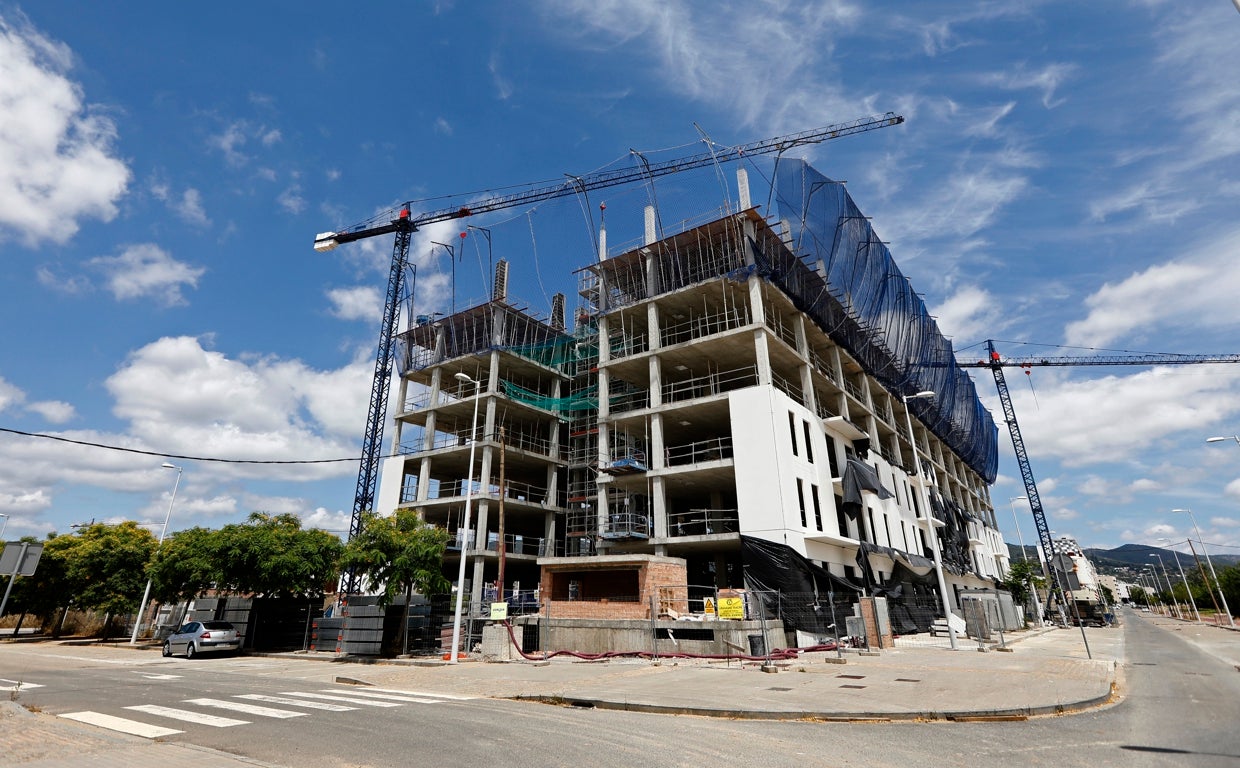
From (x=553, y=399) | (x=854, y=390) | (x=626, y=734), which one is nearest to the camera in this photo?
(x=626, y=734)

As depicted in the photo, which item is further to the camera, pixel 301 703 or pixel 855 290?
pixel 855 290

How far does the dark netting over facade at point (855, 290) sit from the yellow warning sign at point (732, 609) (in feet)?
67.9

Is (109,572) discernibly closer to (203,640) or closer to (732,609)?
(203,640)

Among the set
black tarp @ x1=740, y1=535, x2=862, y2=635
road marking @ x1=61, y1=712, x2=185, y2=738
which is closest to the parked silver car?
road marking @ x1=61, y1=712, x2=185, y2=738

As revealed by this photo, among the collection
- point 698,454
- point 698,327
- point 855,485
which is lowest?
point 855,485

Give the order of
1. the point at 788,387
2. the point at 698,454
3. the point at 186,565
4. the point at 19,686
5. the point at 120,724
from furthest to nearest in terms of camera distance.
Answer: the point at 698,454
the point at 788,387
the point at 186,565
the point at 19,686
the point at 120,724

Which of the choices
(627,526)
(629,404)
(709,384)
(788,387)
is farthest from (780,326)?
(627,526)

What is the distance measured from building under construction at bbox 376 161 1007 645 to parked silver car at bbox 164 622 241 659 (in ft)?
37.2

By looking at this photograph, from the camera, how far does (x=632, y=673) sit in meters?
16.6

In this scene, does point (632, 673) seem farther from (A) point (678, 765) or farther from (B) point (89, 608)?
(B) point (89, 608)

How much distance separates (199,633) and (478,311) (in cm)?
2822

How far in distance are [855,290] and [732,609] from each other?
26711 millimetres

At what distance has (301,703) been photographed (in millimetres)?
11578

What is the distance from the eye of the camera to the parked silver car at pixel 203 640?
24.7 m
